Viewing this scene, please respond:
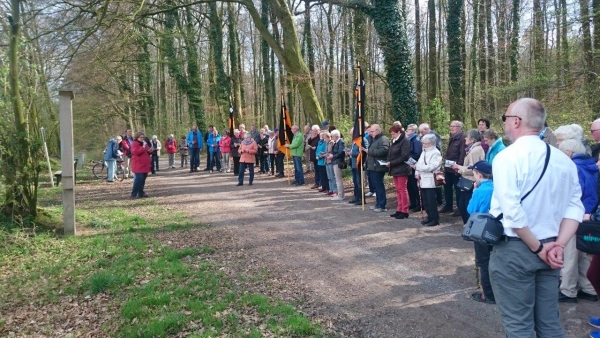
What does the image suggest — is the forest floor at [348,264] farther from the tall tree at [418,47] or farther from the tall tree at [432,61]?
the tall tree at [418,47]

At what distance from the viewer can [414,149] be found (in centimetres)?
1019

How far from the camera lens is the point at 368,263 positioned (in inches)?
259

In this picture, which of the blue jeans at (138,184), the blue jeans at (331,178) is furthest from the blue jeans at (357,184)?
the blue jeans at (138,184)

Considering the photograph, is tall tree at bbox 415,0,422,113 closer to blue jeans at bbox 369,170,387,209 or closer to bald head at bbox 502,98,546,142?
blue jeans at bbox 369,170,387,209

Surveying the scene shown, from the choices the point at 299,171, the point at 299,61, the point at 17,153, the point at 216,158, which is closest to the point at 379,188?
the point at 299,171

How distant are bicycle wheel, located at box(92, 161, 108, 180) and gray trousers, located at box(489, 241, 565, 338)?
2025cm

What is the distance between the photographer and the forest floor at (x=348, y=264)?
4680mm

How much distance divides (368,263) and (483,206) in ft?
8.03

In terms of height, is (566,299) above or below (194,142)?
below

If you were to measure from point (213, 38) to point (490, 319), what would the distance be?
24.4 metres

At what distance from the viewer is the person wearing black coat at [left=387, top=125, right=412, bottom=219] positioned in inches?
370

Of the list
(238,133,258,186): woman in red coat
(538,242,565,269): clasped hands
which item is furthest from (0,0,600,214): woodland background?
(538,242,565,269): clasped hands

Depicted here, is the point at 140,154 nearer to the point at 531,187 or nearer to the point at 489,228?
the point at 489,228

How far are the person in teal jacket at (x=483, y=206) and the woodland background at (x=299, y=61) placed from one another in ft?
24.5
